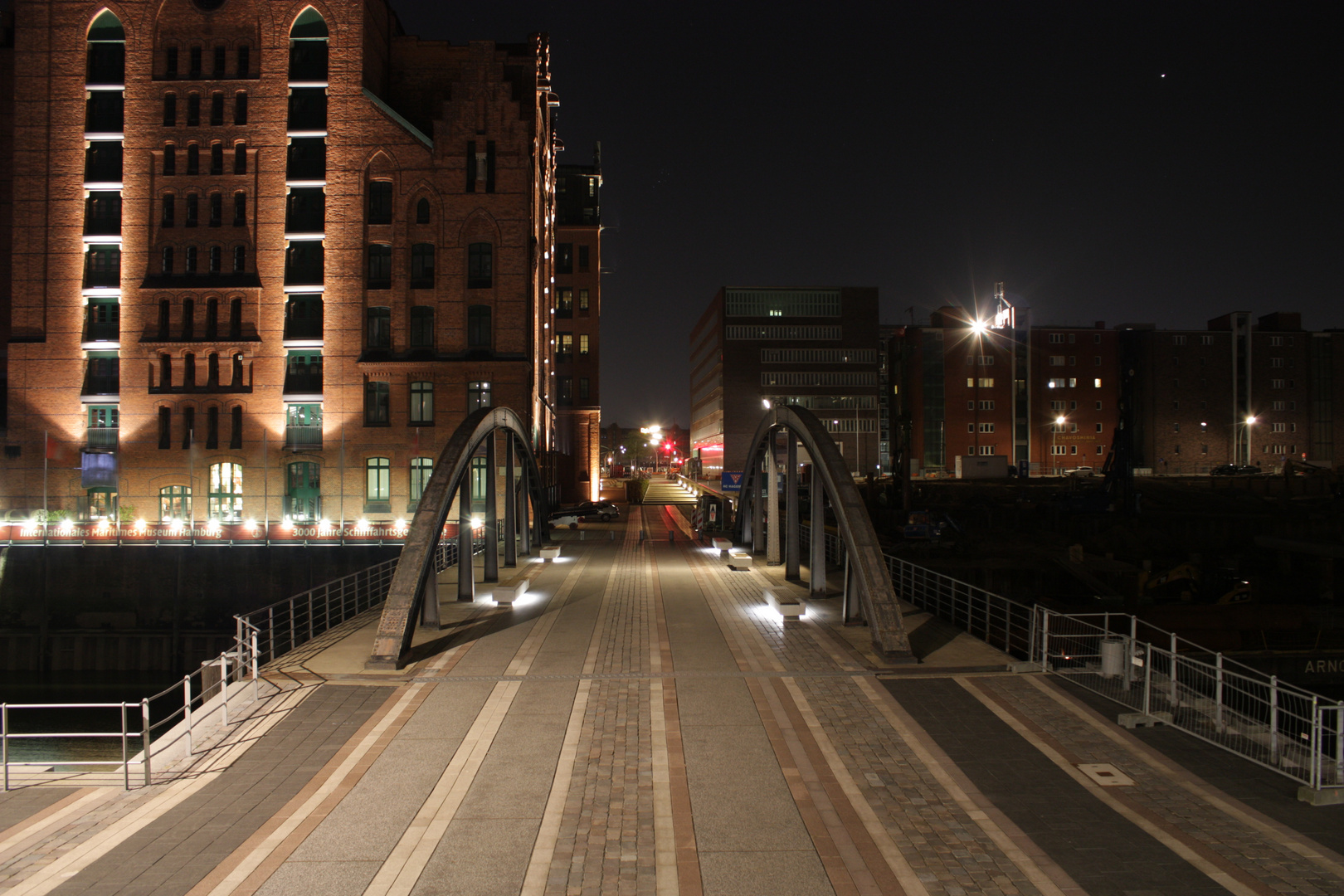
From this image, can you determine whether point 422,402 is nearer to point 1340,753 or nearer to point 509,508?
point 509,508

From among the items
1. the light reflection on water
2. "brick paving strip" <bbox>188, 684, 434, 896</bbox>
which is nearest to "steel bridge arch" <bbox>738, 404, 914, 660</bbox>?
"brick paving strip" <bbox>188, 684, 434, 896</bbox>

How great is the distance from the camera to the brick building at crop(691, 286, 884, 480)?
93.1m

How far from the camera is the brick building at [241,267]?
4338cm

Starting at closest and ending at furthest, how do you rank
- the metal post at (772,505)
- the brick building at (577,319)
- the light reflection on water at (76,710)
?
the light reflection on water at (76,710), the metal post at (772,505), the brick building at (577,319)

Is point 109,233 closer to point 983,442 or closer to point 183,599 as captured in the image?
point 183,599

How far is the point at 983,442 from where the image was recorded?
9000 centimetres

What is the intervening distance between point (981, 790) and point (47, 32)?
57.6 metres

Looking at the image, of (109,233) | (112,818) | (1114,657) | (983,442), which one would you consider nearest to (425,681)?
(112,818)

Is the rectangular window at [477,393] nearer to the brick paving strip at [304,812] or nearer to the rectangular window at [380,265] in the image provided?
the rectangular window at [380,265]

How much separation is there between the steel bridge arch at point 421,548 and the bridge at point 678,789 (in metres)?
0.13

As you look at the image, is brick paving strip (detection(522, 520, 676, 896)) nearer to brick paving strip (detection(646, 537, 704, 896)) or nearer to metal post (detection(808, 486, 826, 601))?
brick paving strip (detection(646, 537, 704, 896))

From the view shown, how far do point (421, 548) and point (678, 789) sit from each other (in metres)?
7.58

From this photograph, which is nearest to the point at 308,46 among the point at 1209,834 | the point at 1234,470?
the point at 1209,834

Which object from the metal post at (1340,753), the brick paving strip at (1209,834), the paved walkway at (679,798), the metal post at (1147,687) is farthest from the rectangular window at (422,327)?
the metal post at (1340,753)
